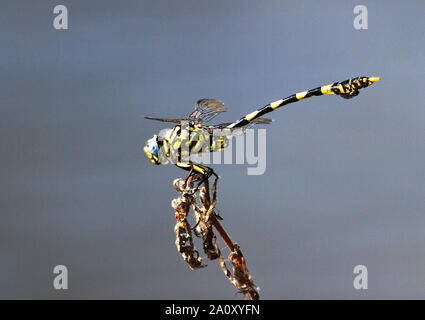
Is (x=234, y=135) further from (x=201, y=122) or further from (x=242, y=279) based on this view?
(x=242, y=279)

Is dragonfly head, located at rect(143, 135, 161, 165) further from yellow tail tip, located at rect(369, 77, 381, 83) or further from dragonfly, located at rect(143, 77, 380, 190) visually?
yellow tail tip, located at rect(369, 77, 381, 83)

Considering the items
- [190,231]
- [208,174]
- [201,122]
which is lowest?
[190,231]

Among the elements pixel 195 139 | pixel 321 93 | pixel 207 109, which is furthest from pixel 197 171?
pixel 321 93

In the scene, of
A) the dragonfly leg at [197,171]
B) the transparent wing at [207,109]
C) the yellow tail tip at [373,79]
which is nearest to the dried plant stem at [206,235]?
the dragonfly leg at [197,171]

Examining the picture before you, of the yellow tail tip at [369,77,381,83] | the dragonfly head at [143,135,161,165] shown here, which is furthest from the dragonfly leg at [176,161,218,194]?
the yellow tail tip at [369,77,381,83]

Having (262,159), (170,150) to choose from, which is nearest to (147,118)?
(170,150)

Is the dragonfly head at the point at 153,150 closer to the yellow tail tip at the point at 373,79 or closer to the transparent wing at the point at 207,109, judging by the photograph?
the transparent wing at the point at 207,109

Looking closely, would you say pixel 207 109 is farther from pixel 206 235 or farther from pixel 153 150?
pixel 206 235
